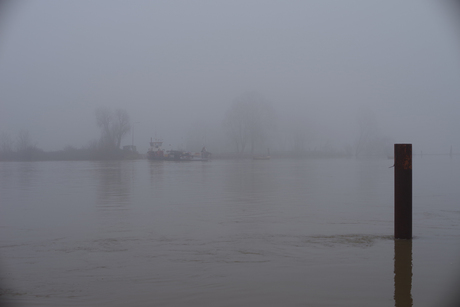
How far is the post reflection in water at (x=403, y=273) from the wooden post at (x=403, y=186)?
335 millimetres

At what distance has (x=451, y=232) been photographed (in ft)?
22.0

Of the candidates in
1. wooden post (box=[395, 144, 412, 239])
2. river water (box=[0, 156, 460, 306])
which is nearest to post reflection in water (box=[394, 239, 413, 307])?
river water (box=[0, 156, 460, 306])

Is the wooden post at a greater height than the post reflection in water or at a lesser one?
greater

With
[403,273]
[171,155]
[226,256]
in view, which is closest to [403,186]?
[403,273]

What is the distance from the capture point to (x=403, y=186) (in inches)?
234

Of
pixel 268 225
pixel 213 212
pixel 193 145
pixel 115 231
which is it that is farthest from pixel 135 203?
pixel 193 145

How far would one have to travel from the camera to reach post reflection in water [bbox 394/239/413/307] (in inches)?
151

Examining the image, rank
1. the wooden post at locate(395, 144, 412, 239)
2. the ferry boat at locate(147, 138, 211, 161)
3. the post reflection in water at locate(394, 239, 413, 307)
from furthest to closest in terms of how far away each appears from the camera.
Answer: the ferry boat at locate(147, 138, 211, 161), the wooden post at locate(395, 144, 412, 239), the post reflection in water at locate(394, 239, 413, 307)

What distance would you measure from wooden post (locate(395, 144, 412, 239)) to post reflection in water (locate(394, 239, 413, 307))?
335 mm

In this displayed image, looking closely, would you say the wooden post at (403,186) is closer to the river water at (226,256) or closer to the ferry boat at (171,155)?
the river water at (226,256)

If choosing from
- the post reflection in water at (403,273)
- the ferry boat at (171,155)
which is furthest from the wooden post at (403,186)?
the ferry boat at (171,155)

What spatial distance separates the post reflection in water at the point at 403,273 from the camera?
3834 millimetres

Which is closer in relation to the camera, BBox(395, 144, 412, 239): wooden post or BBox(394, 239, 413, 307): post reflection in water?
BBox(394, 239, 413, 307): post reflection in water

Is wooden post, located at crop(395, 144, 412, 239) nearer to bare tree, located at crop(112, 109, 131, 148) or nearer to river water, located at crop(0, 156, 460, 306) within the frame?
river water, located at crop(0, 156, 460, 306)
